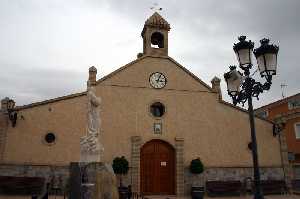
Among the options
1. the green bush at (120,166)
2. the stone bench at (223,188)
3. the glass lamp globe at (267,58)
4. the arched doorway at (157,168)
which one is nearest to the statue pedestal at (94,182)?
the glass lamp globe at (267,58)

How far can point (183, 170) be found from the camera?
67.7ft

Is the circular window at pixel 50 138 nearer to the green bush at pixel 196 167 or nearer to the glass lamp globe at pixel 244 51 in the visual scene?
the green bush at pixel 196 167

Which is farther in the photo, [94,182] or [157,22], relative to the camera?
[157,22]

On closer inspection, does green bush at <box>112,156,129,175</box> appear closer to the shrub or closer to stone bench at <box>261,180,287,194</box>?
the shrub

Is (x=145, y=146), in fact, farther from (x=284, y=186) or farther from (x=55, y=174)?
(x=284, y=186)

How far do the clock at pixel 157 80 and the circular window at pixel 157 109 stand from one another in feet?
4.37

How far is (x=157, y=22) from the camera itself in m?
23.6

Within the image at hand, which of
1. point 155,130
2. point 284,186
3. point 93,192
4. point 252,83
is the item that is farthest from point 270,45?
point 284,186

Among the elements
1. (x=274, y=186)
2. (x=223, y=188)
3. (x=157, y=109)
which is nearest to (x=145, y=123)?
(x=157, y=109)

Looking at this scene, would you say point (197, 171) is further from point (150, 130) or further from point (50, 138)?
point (50, 138)

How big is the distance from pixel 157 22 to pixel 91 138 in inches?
548

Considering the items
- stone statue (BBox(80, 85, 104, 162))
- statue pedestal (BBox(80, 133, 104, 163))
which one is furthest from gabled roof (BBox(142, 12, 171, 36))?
statue pedestal (BBox(80, 133, 104, 163))

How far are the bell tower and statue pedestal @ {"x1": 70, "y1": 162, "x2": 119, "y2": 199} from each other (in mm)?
13097

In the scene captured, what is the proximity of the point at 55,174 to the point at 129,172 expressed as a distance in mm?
4505
